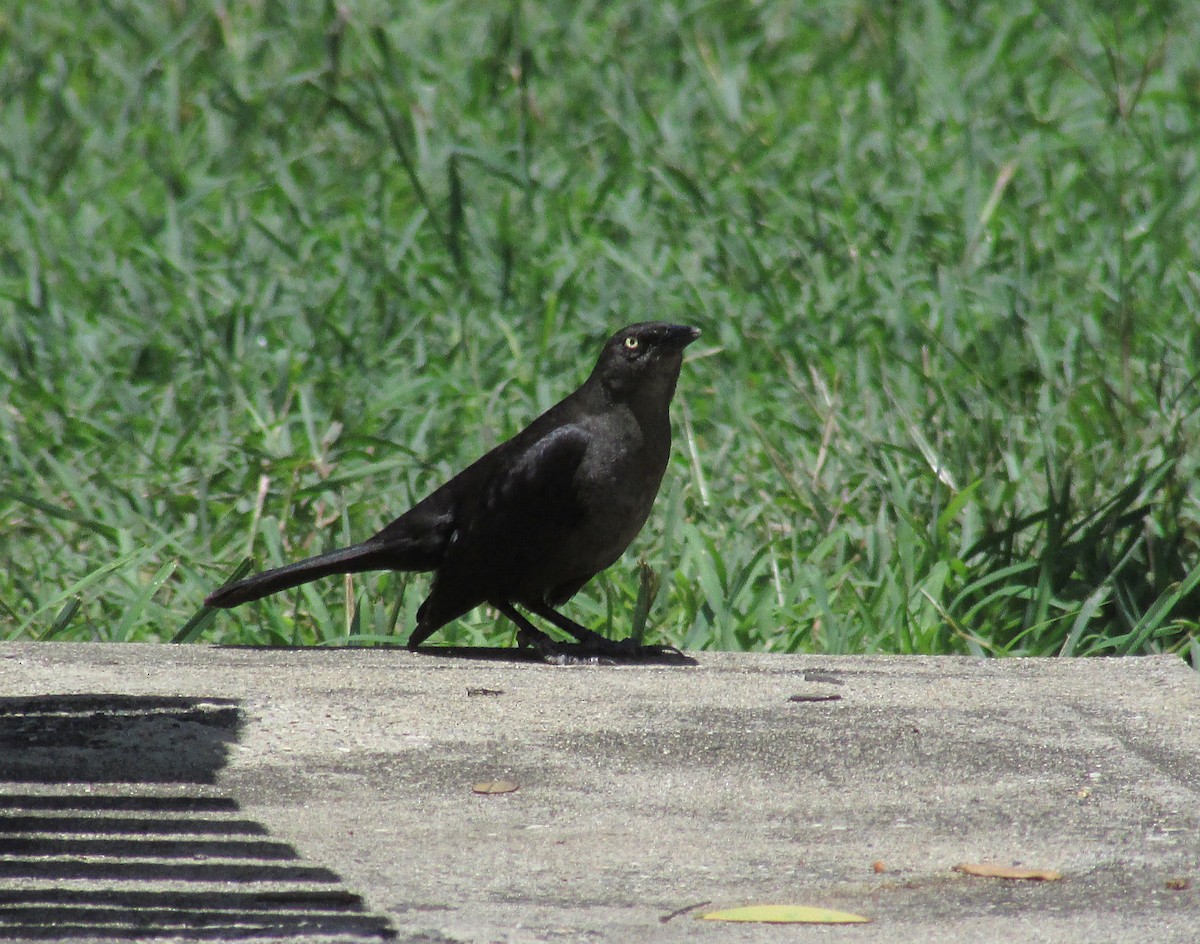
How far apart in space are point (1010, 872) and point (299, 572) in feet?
6.41

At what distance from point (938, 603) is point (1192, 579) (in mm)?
587

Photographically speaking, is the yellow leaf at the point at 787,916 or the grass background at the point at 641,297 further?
the grass background at the point at 641,297

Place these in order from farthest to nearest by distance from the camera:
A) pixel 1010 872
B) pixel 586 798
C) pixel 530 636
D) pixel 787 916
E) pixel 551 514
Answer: pixel 530 636
pixel 551 514
pixel 586 798
pixel 1010 872
pixel 787 916

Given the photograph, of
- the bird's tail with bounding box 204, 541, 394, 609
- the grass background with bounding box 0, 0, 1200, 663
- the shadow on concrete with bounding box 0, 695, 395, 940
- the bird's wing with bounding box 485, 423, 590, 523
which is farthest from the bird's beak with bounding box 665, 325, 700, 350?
the shadow on concrete with bounding box 0, 695, 395, 940

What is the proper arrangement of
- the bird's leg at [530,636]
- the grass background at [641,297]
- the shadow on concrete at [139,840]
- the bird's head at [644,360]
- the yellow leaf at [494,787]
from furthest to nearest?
the grass background at [641,297] < the bird's head at [644,360] < the bird's leg at [530,636] < the yellow leaf at [494,787] < the shadow on concrete at [139,840]

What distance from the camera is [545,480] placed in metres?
3.96

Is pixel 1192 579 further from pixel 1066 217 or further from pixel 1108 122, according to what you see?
pixel 1108 122

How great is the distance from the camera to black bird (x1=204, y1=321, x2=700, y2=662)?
3.95m

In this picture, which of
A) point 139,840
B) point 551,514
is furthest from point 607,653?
point 139,840

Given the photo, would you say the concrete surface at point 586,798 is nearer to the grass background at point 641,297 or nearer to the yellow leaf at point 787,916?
the yellow leaf at point 787,916

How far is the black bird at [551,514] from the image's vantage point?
3.95 meters

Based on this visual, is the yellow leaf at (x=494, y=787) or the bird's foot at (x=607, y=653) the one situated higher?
the yellow leaf at (x=494, y=787)

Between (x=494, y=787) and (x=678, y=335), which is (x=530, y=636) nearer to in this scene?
(x=678, y=335)

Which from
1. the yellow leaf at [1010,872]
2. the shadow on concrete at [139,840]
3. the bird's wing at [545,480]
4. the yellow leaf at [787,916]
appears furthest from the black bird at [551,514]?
the yellow leaf at [787,916]
